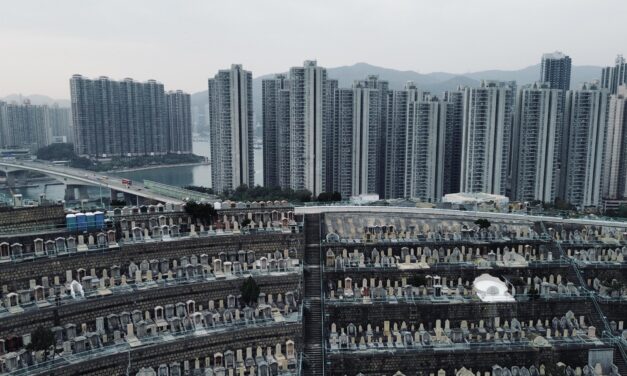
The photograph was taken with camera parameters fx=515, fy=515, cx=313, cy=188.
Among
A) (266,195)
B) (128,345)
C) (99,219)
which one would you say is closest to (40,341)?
(128,345)

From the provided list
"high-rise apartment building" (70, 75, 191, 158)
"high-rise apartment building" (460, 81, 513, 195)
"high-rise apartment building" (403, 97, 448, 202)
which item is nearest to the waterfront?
"high-rise apartment building" (70, 75, 191, 158)

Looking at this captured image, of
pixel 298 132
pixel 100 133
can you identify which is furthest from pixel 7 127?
pixel 298 132

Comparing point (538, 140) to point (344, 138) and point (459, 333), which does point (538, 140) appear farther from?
point (459, 333)

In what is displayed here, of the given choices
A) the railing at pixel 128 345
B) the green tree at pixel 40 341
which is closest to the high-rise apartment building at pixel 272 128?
the railing at pixel 128 345

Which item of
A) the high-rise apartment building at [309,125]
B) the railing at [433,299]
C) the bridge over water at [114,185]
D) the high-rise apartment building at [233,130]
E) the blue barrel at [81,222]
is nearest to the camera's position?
the blue barrel at [81,222]

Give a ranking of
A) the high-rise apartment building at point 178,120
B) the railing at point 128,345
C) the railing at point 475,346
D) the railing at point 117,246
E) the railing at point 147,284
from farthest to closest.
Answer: the high-rise apartment building at point 178,120 → the railing at point 475,346 → the railing at point 117,246 → the railing at point 147,284 → the railing at point 128,345

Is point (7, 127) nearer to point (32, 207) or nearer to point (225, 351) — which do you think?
point (32, 207)

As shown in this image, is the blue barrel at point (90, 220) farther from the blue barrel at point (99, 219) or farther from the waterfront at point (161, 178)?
the waterfront at point (161, 178)
